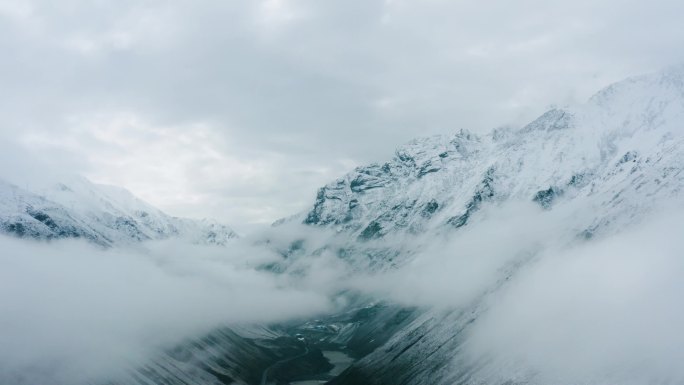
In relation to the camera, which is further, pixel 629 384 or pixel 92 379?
pixel 92 379

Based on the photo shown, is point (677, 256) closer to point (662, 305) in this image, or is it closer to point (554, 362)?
point (662, 305)

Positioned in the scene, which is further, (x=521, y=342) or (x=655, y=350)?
(x=521, y=342)

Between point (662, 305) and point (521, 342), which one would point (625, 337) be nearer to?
point (662, 305)

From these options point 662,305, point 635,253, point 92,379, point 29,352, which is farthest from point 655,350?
point 29,352

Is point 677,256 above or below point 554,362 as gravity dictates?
above

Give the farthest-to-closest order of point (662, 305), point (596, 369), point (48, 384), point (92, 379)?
point (92, 379), point (48, 384), point (662, 305), point (596, 369)

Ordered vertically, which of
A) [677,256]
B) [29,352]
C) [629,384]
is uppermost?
[29,352]

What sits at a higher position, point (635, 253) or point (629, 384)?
point (635, 253)

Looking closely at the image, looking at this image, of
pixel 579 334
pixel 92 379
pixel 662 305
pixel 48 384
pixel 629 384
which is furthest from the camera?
pixel 92 379

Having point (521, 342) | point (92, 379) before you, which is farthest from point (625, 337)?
point (92, 379)
